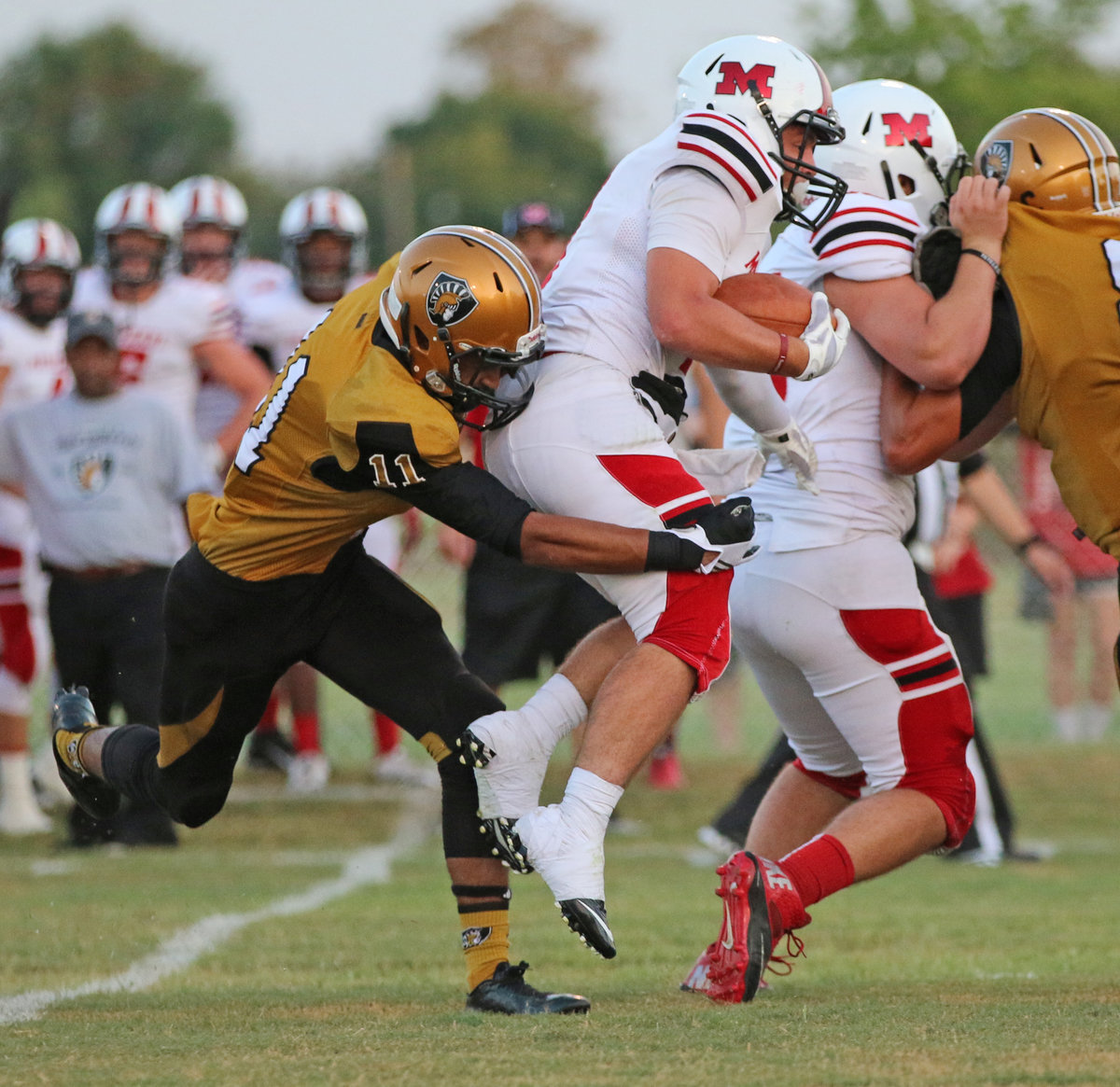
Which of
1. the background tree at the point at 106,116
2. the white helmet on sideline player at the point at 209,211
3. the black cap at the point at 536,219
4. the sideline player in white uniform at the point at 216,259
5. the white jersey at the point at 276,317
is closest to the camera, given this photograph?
the black cap at the point at 536,219

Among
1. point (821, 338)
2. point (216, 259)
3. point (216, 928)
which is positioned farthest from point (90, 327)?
point (821, 338)

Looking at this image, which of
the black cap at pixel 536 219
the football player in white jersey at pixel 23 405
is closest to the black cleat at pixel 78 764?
the football player in white jersey at pixel 23 405

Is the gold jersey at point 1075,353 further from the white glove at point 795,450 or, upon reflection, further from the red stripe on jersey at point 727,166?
the red stripe on jersey at point 727,166

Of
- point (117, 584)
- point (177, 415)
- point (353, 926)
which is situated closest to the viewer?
point (353, 926)

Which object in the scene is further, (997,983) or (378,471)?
(997,983)

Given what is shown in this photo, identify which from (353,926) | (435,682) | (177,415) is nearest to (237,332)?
(177,415)

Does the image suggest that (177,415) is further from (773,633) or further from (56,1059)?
(56,1059)

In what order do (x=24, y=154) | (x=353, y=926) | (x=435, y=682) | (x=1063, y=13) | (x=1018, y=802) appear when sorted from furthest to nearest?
(x=24, y=154), (x=1063, y=13), (x=1018, y=802), (x=353, y=926), (x=435, y=682)

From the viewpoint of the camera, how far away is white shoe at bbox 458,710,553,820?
148 inches

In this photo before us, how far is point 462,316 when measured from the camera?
11.9ft

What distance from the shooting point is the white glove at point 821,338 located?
3.78 meters

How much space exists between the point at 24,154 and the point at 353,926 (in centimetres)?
5660

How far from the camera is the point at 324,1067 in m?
3.11

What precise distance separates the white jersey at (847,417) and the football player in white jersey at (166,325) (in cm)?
455
